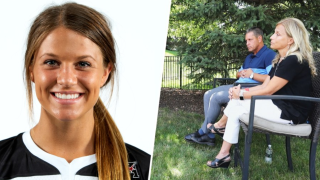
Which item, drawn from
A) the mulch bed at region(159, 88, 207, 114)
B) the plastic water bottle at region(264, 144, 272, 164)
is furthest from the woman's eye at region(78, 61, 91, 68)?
the mulch bed at region(159, 88, 207, 114)

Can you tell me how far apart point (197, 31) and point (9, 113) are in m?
4.05

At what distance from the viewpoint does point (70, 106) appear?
3.41 ft

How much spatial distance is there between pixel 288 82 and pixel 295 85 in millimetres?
51

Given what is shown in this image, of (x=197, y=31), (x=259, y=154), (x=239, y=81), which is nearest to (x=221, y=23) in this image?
(x=197, y=31)

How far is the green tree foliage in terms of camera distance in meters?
4.27

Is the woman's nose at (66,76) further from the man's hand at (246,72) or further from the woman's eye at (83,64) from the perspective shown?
the man's hand at (246,72)

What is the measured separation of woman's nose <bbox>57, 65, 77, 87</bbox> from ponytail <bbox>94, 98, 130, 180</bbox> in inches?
6.7

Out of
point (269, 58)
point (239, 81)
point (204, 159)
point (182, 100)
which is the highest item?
point (269, 58)

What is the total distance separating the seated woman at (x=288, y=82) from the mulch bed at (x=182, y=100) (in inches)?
75.7

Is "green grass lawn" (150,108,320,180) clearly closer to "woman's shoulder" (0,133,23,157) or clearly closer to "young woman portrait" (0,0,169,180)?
"young woman portrait" (0,0,169,180)

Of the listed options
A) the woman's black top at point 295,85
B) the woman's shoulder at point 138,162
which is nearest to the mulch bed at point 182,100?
the woman's black top at point 295,85

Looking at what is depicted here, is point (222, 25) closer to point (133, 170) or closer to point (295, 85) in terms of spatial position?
point (295, 85)

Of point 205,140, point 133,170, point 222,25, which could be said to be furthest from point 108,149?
point 222,25

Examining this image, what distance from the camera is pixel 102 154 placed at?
117 cm
